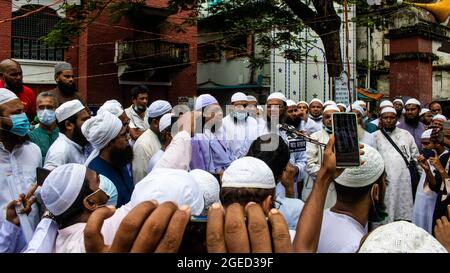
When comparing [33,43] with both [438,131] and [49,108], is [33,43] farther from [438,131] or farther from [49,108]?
[438,131]

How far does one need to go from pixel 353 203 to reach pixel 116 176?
1745 mm

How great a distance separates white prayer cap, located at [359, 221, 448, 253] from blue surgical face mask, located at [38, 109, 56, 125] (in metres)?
3.56

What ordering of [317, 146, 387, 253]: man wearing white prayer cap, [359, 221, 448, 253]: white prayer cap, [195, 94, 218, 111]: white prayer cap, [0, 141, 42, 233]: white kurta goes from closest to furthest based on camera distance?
[359, 221, 448, 253]: white prayer cap → [317, 146, 387, 253]: man wearing white prayer cap → [0, 141, 42, 233]: white kurta → [195, 94, 218, 111]: white prayer cap

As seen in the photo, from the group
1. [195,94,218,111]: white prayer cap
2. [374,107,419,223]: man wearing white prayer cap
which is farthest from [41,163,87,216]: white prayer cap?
[374,107,419,223]: man wearing white prayer cap

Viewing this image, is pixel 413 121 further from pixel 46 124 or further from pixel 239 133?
pixel 46 124

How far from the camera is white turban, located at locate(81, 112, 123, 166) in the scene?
3.33m

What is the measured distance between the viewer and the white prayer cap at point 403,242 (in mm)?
1248

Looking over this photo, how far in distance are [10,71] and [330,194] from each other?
11.9 ft

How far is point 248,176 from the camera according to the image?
6.73 ft

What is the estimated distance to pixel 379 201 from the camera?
7.98 feet

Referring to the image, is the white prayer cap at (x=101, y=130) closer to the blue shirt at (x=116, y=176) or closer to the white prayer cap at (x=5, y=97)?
the blue shirt at (x=116, y=176)

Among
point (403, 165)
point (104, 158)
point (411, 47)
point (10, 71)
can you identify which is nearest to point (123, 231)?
point (104, 158)

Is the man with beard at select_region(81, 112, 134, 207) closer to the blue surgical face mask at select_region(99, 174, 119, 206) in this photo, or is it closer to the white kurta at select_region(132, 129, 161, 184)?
the white kurta at select_region(132, 129, 161, 184)

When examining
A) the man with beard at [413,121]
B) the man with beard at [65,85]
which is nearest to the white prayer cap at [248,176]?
the man with beard at [65,85]
